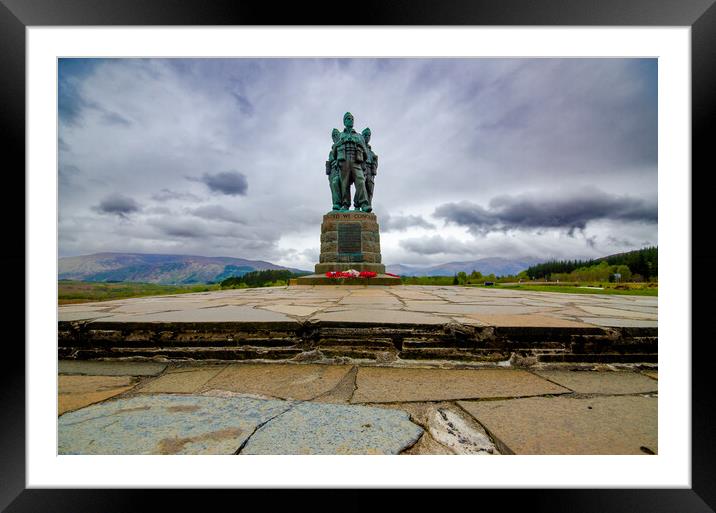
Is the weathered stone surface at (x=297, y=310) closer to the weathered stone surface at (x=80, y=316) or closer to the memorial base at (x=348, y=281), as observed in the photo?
the weathered stone surface at (x=80, y=316)

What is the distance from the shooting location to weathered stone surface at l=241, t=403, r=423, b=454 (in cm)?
84

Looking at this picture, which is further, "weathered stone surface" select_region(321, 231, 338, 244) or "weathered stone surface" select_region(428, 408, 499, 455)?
"weathered stone surface" select_region(321, 231, 338, 244)

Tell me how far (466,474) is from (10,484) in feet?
3.46

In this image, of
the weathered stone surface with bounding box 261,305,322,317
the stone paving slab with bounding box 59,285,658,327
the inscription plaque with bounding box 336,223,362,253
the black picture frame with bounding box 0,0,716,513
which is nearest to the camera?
the black picture frame with bounding box 0,0,716,513

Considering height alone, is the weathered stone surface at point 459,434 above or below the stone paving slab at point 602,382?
above

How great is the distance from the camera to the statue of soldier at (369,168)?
37.9 ft

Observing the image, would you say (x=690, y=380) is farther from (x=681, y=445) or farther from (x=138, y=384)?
(x=138, y=384)

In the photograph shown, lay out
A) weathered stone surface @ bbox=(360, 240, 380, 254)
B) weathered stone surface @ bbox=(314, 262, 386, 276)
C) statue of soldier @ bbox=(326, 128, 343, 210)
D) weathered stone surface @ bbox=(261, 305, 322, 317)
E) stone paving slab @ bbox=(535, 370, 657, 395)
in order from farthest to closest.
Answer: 1. statue of soldier @ bbox=(326, 128, 343, 210)
2. weathered stone surface @ bbox=(360, 240, 380, 254)
3. weathered stone surface @ bbox=(314, 262, 386, 276)
4. weathered stone surface @ bbox=(261, 305, 322, 317)
5. stone paving slab @ bbox=(535, 370, 657, 395)

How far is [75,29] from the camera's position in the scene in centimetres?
80

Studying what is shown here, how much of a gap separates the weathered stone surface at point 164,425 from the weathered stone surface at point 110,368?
0.41 metres

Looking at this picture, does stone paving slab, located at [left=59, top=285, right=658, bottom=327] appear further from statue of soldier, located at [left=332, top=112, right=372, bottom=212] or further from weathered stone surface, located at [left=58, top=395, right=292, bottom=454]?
statue of soldier, located at [left=332, top=112, right=372, bottom=212]

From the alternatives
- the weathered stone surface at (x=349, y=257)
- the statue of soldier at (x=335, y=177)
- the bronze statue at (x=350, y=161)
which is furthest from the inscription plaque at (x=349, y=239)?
the statue of soldier at (x=335, y=177)

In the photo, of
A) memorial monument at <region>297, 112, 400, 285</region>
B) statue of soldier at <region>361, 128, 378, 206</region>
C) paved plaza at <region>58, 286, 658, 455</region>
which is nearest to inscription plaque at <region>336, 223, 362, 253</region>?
memorial monument at <region>297, 112, 400, 285</region>

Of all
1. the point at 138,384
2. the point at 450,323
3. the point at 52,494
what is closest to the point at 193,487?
the point at 52,494
